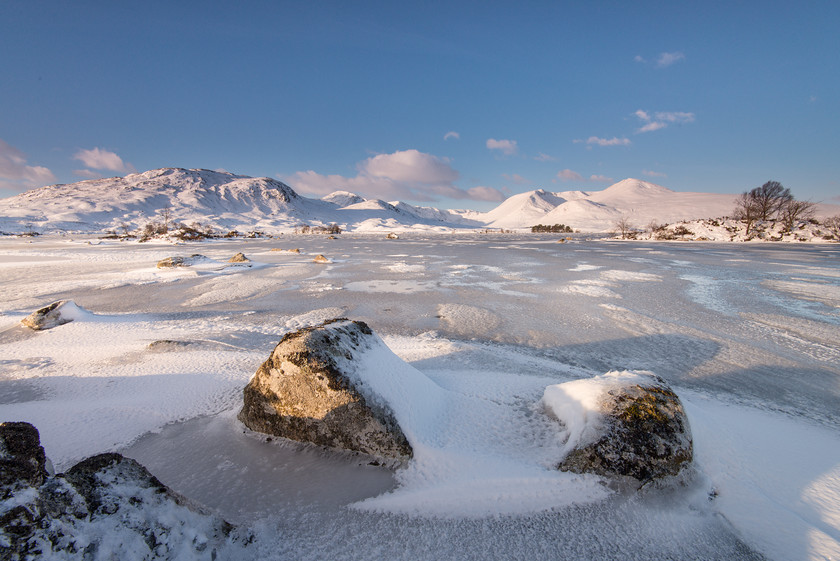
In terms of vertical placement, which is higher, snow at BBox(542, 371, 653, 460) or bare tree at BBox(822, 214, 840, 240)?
bare tree at BBox(822, 214, 840, 240)

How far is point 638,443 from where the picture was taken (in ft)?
6.97

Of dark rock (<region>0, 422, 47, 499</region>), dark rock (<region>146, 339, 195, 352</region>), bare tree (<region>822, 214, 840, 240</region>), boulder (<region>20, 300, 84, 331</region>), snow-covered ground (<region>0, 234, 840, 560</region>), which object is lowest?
snow-covered ground (<region>0, 234, 840, 560</region>)

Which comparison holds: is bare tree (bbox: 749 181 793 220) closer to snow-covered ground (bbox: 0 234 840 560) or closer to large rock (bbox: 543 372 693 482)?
snow-covered ground (bbox: 0 234 840 560)

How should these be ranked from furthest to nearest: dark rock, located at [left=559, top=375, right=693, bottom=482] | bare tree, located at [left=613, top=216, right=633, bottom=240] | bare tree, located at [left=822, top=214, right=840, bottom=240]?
bare tree, located at [left=613, top=216, right=633, bottom=240]
bare tree, located at [left=822, top=214, right=840, bottom=240]
dark rock, located at [left=559, top=375, right=693, bottom=482]

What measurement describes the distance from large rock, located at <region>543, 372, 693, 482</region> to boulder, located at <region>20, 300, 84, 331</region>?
22.1ft

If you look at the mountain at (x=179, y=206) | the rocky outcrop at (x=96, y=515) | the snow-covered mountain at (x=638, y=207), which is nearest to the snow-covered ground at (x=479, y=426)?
the rocky outcrop at (x=96, y=515)

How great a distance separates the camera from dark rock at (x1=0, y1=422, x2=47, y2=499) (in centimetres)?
121

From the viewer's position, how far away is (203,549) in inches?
58.1

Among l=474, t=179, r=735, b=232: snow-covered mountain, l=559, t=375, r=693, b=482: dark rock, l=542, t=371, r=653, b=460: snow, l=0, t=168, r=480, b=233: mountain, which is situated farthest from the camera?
l=0, t=168, r=480, b=233: mountain

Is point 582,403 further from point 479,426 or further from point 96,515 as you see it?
point 96,515

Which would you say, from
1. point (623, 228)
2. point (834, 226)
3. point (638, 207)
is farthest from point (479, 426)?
point (638, 207)

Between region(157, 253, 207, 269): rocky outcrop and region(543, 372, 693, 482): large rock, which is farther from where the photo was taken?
region(157, 253, 207, 269): rocky outcrop

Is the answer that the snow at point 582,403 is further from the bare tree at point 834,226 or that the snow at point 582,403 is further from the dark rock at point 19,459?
the bare tree at point 834,226

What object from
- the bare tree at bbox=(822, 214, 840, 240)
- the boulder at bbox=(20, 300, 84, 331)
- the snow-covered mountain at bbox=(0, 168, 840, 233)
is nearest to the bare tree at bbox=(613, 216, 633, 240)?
the snow-covered mountain at bbox=(0, 168, 840, 233)
